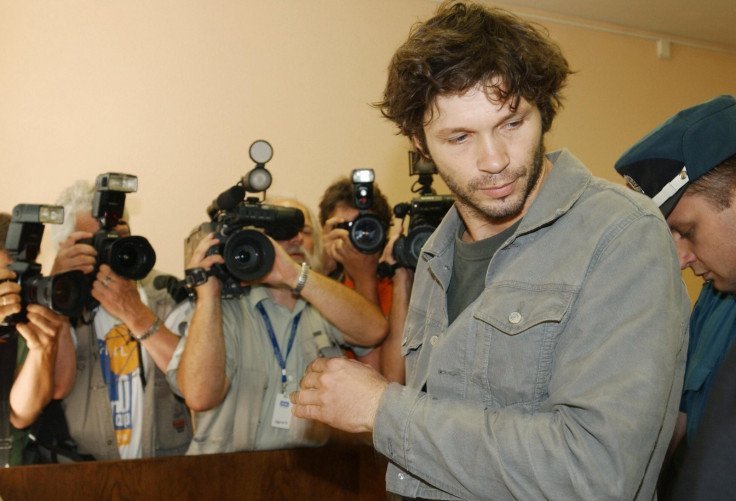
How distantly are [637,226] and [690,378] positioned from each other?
720 mm

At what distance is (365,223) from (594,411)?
61.4 inches

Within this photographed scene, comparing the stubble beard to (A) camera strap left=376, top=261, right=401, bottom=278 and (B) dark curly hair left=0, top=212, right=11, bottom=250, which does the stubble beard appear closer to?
(A) camera strap left=376, top=261, right=401, bottom=278

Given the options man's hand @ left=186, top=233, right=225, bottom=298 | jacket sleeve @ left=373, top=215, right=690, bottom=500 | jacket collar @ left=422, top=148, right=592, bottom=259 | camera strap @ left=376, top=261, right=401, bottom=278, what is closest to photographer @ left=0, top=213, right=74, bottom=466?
man's hand @ left=186, top=233, right=225, bottom=298

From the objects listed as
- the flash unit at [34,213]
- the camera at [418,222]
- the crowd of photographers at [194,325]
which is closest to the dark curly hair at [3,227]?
the crowd of photographers at [194,325]

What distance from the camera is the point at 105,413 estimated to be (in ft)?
7.44

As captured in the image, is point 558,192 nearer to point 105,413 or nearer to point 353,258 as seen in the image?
point 353,258

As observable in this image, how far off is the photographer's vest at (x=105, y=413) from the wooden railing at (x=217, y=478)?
0.75ft

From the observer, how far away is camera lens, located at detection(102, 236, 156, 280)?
2203 mm

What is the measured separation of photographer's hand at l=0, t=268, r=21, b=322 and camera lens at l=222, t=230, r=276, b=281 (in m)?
0.64

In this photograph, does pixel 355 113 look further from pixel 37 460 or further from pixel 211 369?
pixel 37 460

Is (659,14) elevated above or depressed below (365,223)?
above

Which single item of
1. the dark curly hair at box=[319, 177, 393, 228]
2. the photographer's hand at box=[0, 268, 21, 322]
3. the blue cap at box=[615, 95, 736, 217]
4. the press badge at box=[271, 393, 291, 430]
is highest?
the blue cap at box=[615, 95, 736, 217]

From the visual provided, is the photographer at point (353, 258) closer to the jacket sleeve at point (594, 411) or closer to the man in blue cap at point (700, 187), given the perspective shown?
the man in blue cap at point (700, 187)

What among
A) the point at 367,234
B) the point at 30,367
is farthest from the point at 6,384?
the point at 367,234
